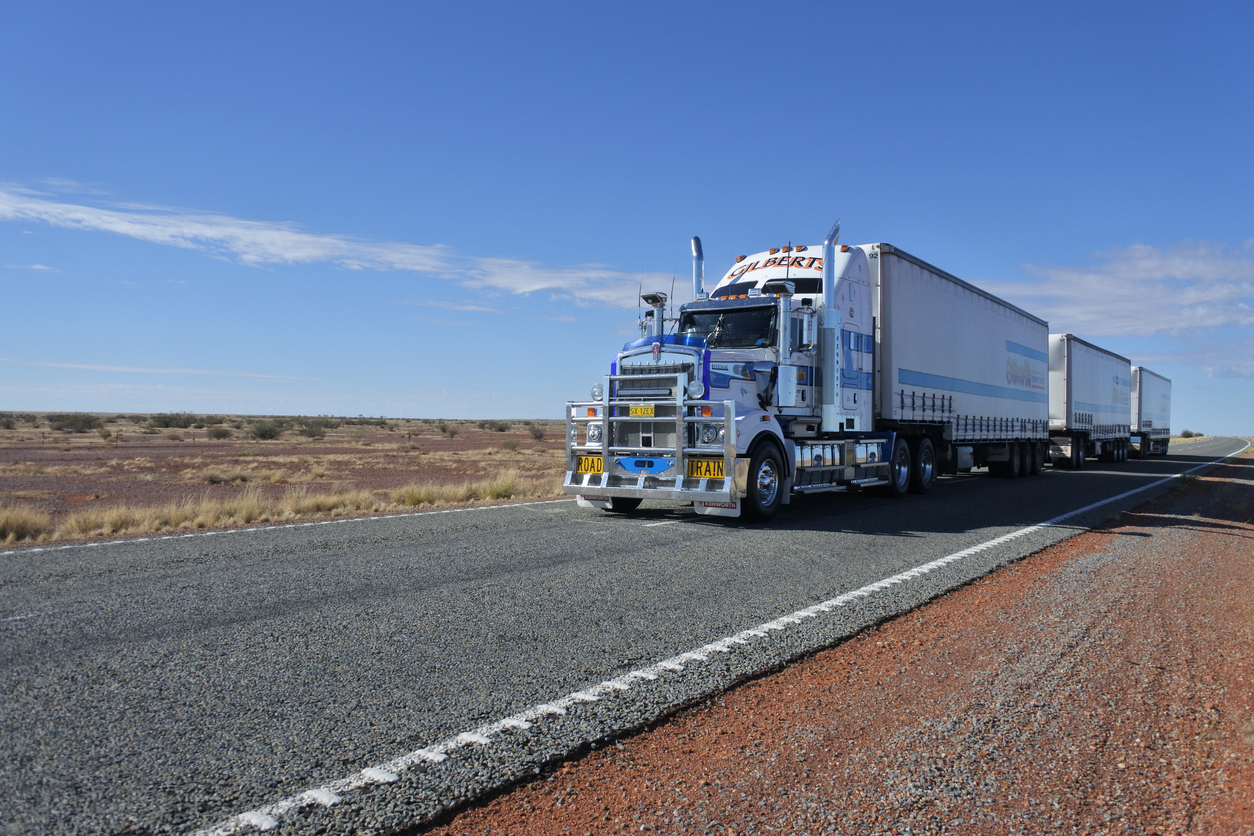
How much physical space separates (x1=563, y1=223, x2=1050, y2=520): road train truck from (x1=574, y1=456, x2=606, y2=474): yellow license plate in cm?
2

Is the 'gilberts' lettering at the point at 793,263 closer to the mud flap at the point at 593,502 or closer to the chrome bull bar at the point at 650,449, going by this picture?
the chrome bull bar at the point at 650,449

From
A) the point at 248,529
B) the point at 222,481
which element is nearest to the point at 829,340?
the point at 248,529

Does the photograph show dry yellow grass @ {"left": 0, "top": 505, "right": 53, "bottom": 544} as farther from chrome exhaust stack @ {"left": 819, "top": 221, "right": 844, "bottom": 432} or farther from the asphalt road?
chrome exhaust stack @ {"left": 819, "top": 221, "right": 844, "bottom": 432}

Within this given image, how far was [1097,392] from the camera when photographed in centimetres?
3175

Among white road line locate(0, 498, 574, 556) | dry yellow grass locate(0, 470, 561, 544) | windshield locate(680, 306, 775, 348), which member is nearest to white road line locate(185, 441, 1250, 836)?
windshield locate(680, 306, 775, 348)

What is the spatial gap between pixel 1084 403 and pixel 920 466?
17.1m

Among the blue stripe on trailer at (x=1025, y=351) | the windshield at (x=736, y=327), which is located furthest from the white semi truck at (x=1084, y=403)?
the windshield at (x=736, y=327)

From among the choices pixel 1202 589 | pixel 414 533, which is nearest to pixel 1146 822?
pixel 1202 589

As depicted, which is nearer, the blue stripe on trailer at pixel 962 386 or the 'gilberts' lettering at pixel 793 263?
the 'gilberts' lettering at pixel 793 263

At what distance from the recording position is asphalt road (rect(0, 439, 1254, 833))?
3.15m

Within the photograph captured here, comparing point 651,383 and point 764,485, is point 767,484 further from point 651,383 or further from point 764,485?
point 651,383

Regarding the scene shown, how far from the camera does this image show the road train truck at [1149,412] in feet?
132

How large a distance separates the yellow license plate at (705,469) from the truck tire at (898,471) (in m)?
5.73

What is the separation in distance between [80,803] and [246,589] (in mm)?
3870
